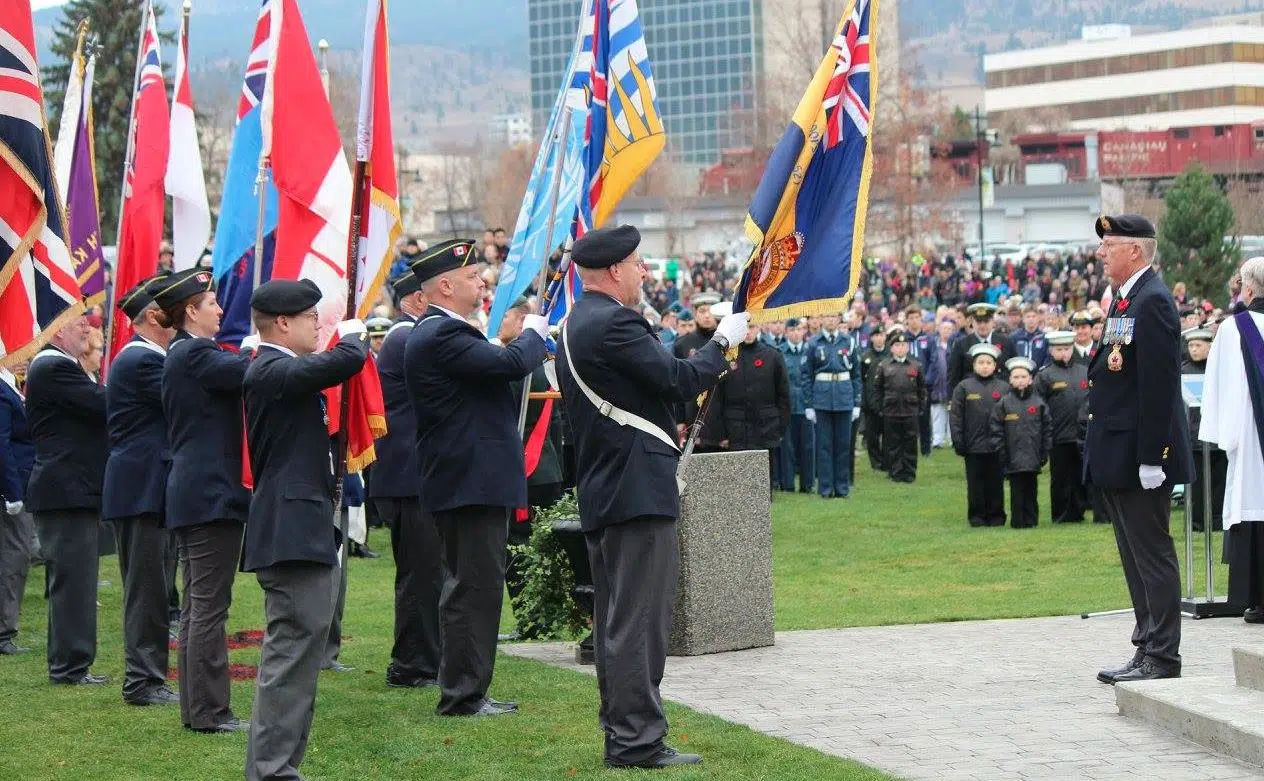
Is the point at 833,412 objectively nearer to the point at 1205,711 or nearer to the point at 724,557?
the point at 724,557

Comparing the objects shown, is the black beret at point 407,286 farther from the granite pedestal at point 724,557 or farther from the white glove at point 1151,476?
the white glove at point 1151,476

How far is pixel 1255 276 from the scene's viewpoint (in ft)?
35.1

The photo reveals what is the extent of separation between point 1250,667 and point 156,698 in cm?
571

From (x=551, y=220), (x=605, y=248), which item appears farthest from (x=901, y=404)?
(x=605, y=248)

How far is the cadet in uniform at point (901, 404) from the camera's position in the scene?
23.8 m

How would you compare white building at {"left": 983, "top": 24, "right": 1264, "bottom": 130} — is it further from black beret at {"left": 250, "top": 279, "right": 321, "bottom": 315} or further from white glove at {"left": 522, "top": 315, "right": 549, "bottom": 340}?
black beret at {"left": 250, "top": 279, "right": 321, "bottom": 315}

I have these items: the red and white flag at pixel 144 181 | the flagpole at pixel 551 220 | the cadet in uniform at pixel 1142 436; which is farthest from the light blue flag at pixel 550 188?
the cadet in uniform at pixel 1142 436

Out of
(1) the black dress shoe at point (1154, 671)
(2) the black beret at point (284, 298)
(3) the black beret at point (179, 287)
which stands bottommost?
(1) the black dress shoe at point (1154, 671)

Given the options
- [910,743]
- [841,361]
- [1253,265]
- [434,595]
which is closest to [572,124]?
[434,595]

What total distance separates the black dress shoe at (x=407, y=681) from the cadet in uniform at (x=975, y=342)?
47.2ft

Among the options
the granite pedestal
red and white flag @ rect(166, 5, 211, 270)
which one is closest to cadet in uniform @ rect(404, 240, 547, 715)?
the granite pedestal

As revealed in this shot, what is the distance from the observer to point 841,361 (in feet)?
76.1

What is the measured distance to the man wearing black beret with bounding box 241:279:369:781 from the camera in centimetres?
739

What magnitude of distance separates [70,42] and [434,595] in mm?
33190
